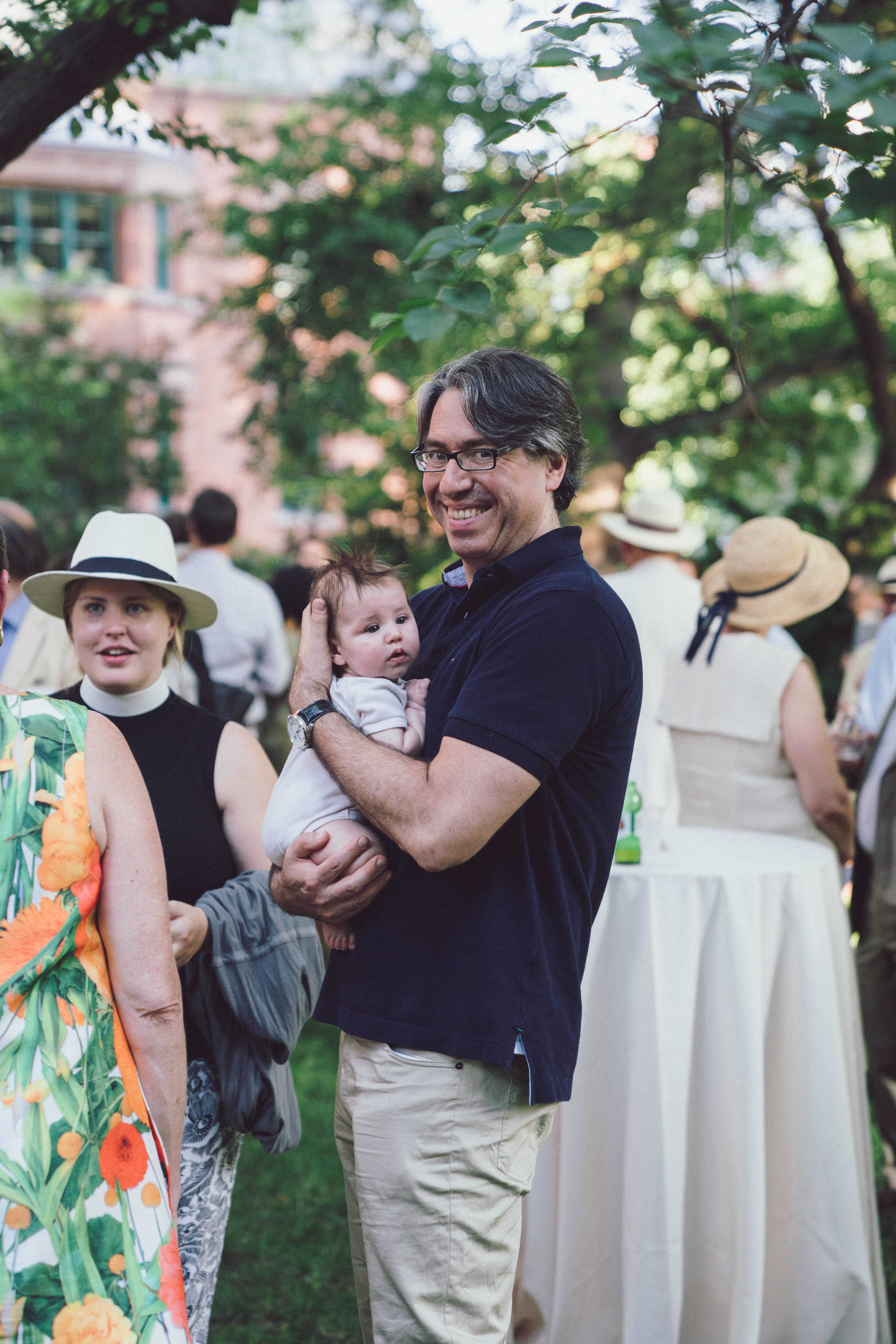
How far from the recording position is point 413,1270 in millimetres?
1916

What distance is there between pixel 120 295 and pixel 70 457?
9.27 metres

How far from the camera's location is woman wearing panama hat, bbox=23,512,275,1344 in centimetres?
244

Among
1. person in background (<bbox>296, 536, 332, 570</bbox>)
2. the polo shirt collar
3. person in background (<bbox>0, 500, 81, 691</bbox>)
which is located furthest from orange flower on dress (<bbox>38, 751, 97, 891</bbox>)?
person in background (<bbox>296, 536, 332, 570</bbox>)

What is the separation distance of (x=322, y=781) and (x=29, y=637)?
2511 mm

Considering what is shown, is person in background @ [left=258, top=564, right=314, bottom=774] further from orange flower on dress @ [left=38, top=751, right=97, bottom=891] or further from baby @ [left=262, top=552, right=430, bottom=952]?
orange flower on dress @ [left=38, top=751, right=97, bottom=891]

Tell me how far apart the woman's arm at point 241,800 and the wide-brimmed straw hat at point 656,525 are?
3.00 metres

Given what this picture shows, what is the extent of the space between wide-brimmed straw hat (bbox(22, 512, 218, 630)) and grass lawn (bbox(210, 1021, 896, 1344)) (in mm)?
1944

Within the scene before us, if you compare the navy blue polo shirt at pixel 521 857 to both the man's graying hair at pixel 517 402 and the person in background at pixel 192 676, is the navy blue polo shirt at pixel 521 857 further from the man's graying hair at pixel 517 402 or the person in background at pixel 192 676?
the person in background at pixel 192 676

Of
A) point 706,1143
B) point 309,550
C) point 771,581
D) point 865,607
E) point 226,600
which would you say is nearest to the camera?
point 706,1143

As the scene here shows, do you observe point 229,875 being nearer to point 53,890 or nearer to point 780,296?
point 53,890

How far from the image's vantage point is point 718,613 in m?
4.22

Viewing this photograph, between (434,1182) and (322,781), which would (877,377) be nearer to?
(322,781)

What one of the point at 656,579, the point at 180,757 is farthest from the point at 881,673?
the point at 180,757

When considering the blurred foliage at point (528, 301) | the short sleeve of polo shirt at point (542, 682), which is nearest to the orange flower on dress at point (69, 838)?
the short sleeve of polo shirt at point (542, 682)
